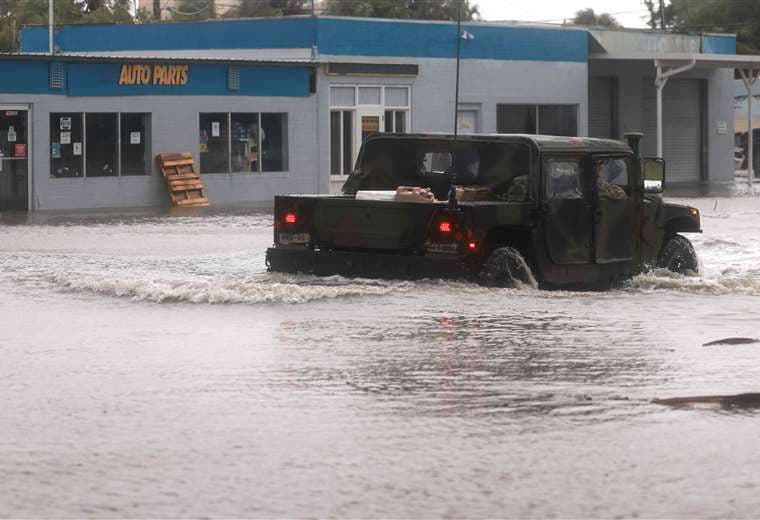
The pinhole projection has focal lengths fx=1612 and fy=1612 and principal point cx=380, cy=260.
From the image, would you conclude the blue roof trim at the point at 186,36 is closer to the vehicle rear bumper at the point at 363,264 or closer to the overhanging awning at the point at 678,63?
the overhanging awning at the point at 678,63

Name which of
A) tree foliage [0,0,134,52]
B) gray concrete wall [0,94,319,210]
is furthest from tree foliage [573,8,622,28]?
gray concrete wall [0,94,319,210]

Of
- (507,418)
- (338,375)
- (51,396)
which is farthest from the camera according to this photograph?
(338,375)

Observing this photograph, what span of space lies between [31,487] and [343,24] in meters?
33.8

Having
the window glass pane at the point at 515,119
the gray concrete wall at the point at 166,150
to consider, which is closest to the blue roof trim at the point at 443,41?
the window glass pane at the point at 515,119

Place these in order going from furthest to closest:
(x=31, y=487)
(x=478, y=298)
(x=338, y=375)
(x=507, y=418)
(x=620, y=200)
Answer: (x=620, y=200) → (x=478, y=298) → (x=338, y=375) → (x=507, y=418) → (x=31, y=487)

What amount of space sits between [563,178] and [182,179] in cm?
2178

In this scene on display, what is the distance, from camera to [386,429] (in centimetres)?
836

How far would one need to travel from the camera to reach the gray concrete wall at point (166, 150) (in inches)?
1298

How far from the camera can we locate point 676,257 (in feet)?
53.1

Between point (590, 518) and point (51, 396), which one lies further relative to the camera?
point (51, 396)

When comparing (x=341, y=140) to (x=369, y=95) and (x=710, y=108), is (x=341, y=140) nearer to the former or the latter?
(x=369, y=95)

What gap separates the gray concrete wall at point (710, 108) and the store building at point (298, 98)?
5 centimetres

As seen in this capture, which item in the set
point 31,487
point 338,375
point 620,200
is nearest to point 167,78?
point 620,200

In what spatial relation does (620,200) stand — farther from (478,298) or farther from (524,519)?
(524,519)
